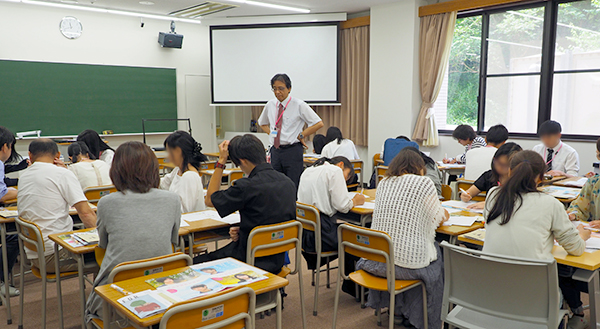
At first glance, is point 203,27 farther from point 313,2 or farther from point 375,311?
point 375,311

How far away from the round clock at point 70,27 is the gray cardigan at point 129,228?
656 cm

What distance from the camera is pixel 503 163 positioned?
10.4 feet

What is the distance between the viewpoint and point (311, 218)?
10.4ft

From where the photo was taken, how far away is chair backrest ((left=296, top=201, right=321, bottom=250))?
10.2 ft

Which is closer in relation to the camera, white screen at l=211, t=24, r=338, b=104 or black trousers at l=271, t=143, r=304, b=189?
black trousers at l=271, t=143, r=304, b=189

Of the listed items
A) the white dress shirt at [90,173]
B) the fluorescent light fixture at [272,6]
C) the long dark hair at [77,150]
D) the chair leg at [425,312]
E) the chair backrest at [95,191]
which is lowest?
the chair leg at [425,312]

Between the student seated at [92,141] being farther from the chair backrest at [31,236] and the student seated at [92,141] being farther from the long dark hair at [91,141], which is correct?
the chair backrest at [31,236]

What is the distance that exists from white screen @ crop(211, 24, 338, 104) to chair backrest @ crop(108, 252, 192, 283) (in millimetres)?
6219

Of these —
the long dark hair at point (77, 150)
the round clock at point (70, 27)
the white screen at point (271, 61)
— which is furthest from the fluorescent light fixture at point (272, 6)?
the long dark hair at point (77, 150)

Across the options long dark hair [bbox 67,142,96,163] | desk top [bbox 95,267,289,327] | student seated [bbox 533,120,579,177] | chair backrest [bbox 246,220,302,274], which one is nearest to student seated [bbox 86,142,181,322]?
desk top [bbox 95,267,289,327]

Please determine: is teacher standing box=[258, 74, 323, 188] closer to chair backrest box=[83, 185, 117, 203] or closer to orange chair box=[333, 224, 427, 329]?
chair backrest box=[83, 185, 117, 203]

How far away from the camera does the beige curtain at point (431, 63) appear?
684 cm

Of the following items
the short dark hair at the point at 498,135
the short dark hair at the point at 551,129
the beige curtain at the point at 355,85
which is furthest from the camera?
the beige curtain at the point at 355,85

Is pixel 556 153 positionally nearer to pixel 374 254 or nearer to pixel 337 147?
pixel 337 147
